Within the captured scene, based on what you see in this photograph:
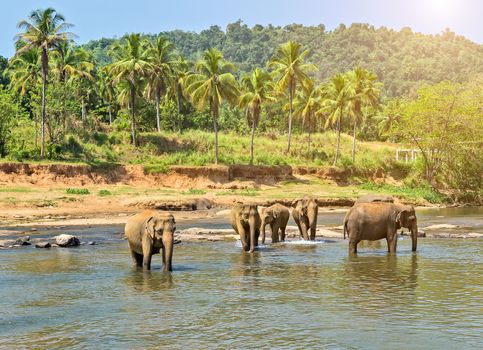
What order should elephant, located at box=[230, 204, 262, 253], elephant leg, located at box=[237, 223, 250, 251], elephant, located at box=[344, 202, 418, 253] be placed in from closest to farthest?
elephant, located at box=[344, 202, 418, 253], elephant, located at box=[230, 204, 262, 253], elephant leg, located at box=[237, 223, 250, 251]

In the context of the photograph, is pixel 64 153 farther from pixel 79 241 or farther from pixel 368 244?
pixel 368 244

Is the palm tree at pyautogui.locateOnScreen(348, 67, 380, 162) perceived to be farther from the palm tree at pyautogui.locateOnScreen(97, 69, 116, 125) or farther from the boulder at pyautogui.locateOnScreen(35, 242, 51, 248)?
the boulder at pyautogui.locateOnScreen(35, 242, 51, 248)

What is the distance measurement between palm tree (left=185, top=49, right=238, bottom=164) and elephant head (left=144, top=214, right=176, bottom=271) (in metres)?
46.0

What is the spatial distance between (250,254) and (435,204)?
39.1m

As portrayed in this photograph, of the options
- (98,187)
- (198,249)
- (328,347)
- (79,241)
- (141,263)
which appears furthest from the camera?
(98,187)

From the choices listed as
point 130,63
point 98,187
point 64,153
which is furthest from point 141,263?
point 130,63

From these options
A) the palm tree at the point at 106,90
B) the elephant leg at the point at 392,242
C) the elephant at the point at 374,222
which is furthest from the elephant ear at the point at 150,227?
the palm tree at the point at 106,90

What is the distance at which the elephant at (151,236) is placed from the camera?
17.6 m

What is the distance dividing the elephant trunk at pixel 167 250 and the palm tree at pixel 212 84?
45502 mm

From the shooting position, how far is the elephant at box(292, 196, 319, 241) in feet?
88.5

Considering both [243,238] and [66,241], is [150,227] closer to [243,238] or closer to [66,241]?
[243,238]

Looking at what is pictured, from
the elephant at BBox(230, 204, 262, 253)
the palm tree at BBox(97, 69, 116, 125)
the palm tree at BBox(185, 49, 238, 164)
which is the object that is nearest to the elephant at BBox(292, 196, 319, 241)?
the elephant at BBox(230, 204, 262, 253)

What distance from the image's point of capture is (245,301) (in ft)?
50.0

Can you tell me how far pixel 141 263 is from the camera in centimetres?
1995
